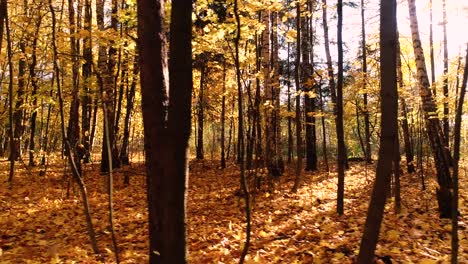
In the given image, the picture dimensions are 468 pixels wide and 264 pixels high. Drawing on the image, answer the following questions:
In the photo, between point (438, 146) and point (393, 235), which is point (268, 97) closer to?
point (438, 146)

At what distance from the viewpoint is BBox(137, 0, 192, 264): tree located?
11.9ft

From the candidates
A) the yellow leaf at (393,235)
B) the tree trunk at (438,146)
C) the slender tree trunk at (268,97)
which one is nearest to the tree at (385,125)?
the yellow leaf at (393,235)

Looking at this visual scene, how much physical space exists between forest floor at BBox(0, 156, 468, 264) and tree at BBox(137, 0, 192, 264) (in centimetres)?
202

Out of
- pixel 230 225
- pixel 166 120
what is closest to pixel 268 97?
pixel 230 225

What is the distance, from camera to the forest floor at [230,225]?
571cm

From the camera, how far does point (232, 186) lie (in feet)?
36.8

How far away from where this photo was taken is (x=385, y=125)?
12.0 feet

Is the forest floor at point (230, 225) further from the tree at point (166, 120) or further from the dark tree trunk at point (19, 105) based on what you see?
the dark tree trunk at point (19, 105)

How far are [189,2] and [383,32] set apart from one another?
6.45ft

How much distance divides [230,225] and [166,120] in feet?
12.8

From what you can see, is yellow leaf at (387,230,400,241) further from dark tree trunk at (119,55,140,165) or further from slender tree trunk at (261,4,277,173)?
dark tree trunk at (119,55,140,165)

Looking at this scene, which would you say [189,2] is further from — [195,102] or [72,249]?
[195,102]

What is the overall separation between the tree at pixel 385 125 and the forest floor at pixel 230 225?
6.19 feet

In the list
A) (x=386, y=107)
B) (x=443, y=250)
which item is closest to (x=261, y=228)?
(x=443, y=250)
